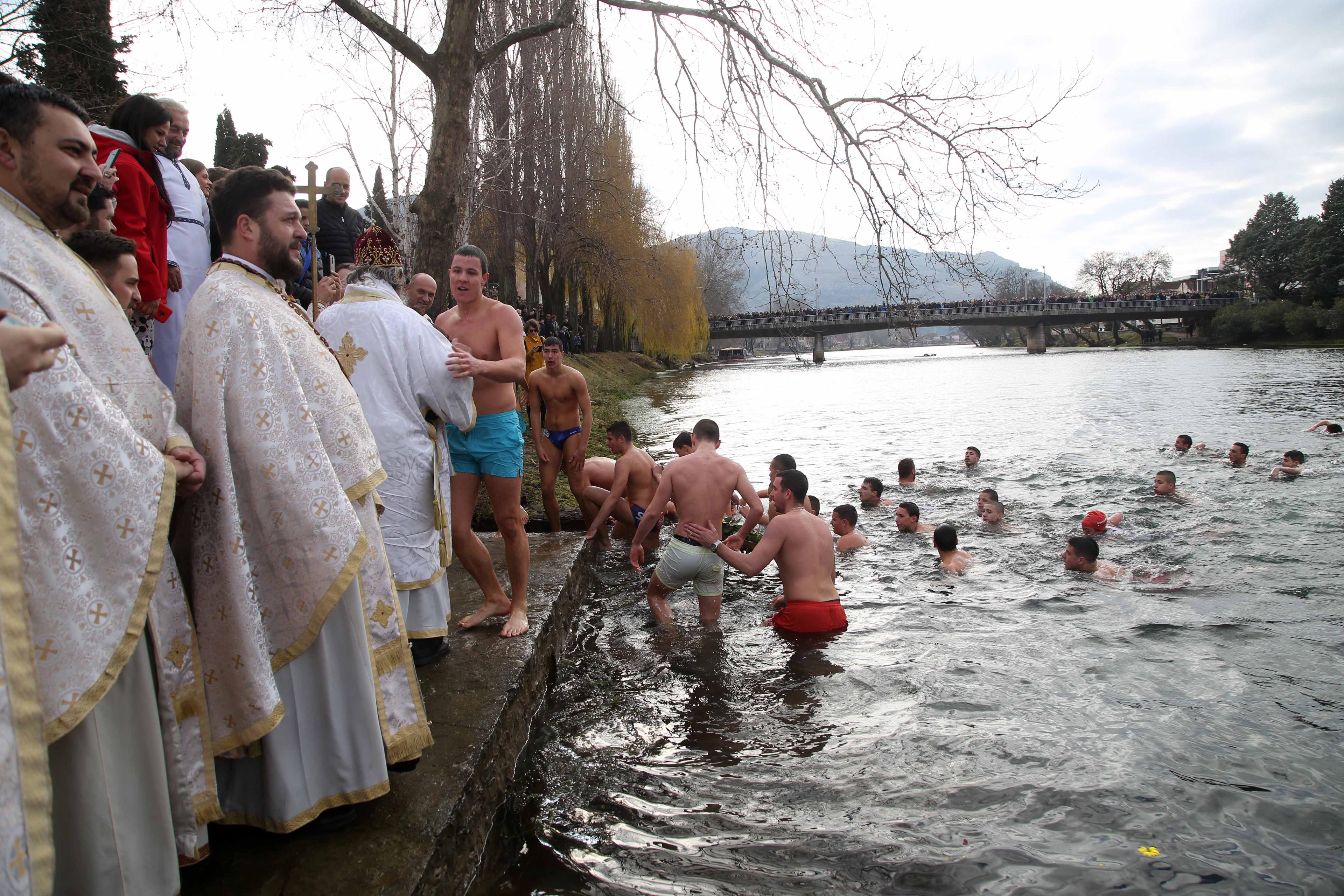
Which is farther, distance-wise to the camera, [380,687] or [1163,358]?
[1163,358]

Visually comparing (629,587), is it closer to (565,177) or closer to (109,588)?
(109,588)

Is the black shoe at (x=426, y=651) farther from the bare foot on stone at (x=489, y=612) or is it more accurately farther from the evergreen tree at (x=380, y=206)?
the evergreen tree at (x=380, y=206)

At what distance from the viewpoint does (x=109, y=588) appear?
6.10 ft

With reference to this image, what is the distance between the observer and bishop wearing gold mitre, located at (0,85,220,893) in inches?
69.2

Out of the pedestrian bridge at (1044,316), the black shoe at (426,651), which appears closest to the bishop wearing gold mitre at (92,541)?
the black shoe at (426,651)

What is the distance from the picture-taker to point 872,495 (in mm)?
11555

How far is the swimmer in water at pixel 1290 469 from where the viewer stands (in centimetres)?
1248

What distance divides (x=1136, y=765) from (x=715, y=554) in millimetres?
3017

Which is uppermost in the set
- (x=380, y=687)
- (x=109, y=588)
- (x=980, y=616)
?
(x=109, y=588)

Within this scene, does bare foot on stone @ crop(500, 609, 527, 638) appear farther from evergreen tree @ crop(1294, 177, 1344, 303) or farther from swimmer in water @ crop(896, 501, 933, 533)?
evergreen tree @ crop(1294, 177, 1344, 303)

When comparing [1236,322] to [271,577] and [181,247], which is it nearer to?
[181,247]

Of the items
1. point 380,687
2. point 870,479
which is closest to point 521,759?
point 380,687

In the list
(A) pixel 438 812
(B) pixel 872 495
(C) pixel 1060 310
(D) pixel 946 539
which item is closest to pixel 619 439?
(D) pixel 946 539

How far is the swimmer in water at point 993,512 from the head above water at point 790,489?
512cm
